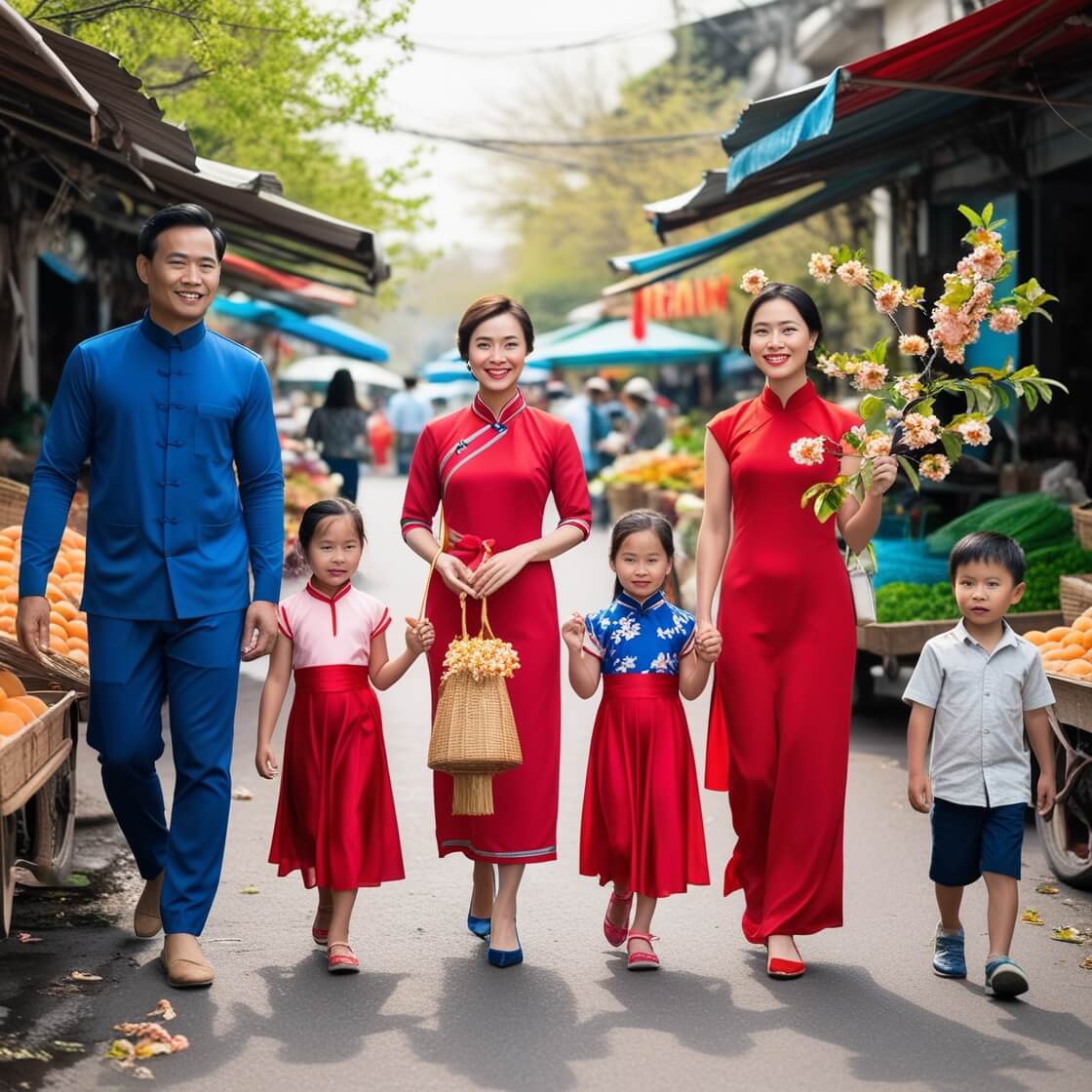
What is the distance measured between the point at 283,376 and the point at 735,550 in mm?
43132

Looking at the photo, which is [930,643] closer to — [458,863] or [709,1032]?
[709,1032]

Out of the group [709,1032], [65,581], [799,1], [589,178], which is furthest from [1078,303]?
[589,178]

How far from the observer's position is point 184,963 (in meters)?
5.12

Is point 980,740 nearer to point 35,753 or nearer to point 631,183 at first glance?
point 35,753

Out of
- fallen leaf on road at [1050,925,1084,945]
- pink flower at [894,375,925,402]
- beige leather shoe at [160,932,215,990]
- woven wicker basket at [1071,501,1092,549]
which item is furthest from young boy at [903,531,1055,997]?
woven wicker basket at [1071,501,1092,549]

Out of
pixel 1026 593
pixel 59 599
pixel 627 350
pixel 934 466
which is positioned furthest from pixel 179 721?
pixel 627 350

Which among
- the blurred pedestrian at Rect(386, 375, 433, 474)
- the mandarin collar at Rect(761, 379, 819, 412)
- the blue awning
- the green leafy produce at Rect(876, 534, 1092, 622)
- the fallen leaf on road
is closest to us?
the mandarin collar at Rect(761, 379, 819, 412)

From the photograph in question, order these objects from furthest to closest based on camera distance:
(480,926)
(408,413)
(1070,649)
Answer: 1. (408,413)
2. (1070,649)
3. (480,926)

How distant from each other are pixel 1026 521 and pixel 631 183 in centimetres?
3216

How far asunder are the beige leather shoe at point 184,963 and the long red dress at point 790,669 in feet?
5.62

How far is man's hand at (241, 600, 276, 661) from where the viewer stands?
5277 millimetres

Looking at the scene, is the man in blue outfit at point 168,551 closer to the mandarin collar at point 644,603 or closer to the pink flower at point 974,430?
the mandarin collar at point 644,603

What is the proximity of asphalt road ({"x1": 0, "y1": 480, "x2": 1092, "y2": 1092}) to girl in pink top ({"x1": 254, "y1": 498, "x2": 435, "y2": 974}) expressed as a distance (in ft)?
1.04

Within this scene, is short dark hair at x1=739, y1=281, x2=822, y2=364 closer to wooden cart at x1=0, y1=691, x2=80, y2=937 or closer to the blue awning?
wooden cart at x1=0, y1=691, x2=80, y2=937
